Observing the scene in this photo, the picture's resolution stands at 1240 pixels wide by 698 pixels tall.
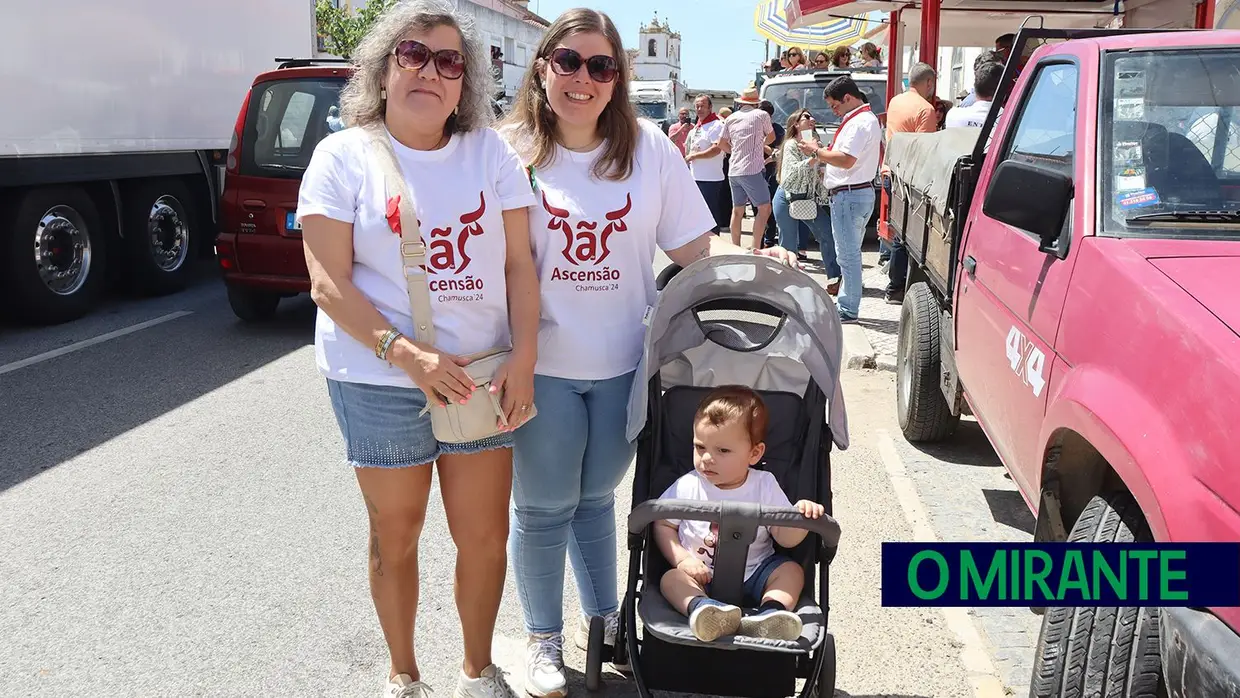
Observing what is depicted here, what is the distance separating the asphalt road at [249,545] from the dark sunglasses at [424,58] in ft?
5.88

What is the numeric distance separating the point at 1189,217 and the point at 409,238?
6.90 feet

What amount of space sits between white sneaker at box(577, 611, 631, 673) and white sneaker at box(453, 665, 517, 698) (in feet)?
0.85

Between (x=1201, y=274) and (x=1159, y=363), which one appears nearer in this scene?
(x=1159, y=363)

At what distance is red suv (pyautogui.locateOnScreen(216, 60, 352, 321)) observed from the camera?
7.91 m

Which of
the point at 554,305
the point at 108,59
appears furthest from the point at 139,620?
the point at 108,59

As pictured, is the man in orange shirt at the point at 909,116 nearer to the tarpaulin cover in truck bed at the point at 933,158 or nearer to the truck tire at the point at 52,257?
the tarpaulin cover in truck bed at the point at 933,158

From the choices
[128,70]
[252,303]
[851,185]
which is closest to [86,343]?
[252,303]

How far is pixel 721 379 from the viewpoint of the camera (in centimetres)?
313

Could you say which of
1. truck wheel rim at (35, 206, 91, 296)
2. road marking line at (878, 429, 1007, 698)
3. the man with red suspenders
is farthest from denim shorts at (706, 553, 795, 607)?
truck wheel rim at (35, 206, 91, 296)

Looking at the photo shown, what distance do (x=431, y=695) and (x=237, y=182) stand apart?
594cm

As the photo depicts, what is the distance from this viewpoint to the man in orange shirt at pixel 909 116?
27.4 ft

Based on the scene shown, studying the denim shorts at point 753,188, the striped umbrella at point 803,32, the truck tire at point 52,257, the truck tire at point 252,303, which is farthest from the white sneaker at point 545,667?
the striped umbrella at point 803,32

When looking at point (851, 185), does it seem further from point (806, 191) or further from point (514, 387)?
point (514, 387)

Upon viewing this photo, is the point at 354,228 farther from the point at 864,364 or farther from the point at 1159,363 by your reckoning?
the point at 864,364
